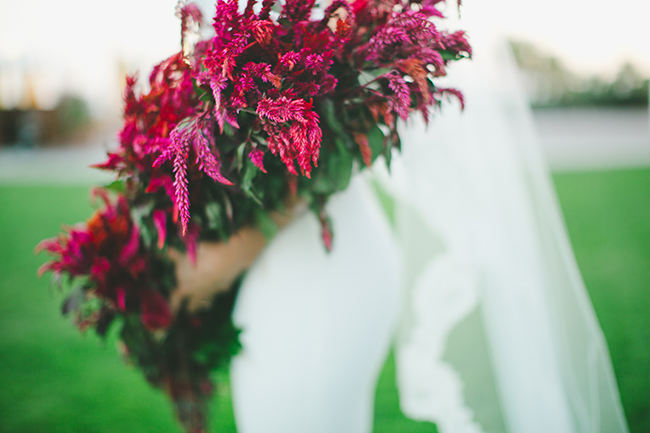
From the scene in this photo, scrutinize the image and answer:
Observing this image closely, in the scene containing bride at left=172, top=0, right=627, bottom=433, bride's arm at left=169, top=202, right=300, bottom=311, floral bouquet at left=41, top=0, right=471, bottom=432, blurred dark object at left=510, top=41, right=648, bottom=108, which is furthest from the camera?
blurred dark object at left=510, top=41, right=648, bottom=108

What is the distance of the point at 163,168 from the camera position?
3.47 ft

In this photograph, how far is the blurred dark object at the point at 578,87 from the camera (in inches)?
667

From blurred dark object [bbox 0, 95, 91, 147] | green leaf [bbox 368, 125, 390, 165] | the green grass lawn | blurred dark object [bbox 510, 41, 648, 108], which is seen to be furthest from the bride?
blurred dark object [bbox 0, 95, 91, 147]

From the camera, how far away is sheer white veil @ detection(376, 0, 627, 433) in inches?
57.5

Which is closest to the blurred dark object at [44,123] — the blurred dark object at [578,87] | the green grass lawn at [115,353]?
the green grass lawn at [115,353]

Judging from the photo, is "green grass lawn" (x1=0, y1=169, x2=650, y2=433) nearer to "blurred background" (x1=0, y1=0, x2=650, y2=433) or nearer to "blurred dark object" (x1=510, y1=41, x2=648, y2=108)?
"blurred background" (x1=0, y1=0, x2=650, y2=433)

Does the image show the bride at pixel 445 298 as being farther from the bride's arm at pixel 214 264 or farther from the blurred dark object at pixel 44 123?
the blurred dark object at pixel 44 123

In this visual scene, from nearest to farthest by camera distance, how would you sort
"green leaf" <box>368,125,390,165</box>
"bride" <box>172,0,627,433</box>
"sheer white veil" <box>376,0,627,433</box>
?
"green leaf" <box>368,125,390,165</box>
"bride" <box>172,0,627,433</box>
"sheer white veil" <box>376,0,627,433</box>

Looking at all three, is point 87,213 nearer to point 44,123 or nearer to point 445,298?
point 445,298

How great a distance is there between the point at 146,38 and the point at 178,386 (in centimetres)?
115

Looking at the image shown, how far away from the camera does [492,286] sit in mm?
1531

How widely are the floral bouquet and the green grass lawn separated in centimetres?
64

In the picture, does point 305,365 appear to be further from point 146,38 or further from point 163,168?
point 146,38

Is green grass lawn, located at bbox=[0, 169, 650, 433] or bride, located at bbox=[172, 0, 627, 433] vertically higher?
bride, located at bbox=[172, 0, 627, 433]
